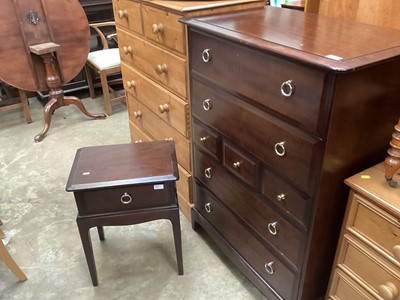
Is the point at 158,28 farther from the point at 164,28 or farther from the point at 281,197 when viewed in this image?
the point at 281,197

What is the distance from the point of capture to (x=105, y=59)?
325cm

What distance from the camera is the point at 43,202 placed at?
7.65 ft

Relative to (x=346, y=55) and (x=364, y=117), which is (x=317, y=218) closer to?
(x=364, y=117)

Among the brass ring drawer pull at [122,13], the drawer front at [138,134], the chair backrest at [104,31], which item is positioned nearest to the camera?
the brass ring drawer pull at [122,13]

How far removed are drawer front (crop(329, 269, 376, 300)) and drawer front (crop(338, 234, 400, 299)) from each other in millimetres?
38

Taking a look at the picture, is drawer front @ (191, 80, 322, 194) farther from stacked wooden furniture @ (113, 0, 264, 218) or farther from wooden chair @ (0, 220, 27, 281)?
wooden chair @ (0, 220, 27, 281)

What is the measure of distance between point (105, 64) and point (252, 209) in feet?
7.31

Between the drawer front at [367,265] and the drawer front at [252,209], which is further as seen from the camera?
the drawer front at [252,209]

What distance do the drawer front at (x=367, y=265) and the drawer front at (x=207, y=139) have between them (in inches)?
24.2

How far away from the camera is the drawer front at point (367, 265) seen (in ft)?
3.67

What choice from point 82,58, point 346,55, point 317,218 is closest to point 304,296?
point 317,218

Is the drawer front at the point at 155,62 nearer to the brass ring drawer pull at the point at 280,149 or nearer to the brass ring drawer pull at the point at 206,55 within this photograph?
the brass ring drawer pull at the point at 206,55

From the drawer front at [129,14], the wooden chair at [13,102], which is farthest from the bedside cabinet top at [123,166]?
the wooden chair at [13,102]

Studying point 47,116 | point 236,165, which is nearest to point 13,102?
point 47,116
